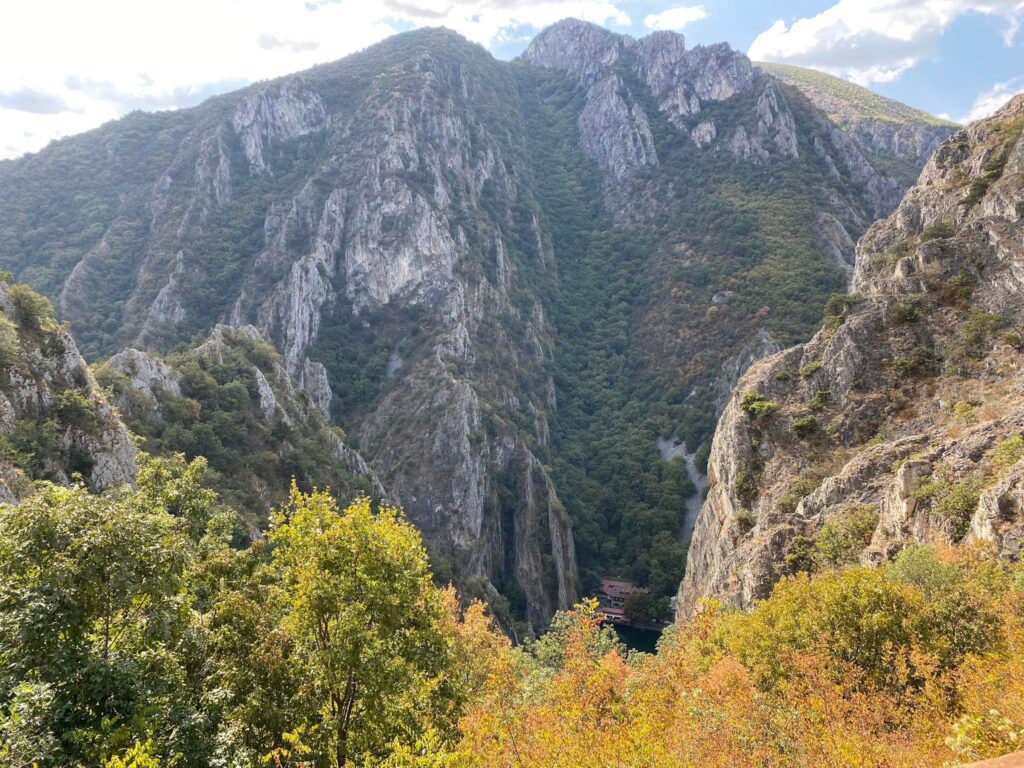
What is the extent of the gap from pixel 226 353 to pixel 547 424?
235 ft

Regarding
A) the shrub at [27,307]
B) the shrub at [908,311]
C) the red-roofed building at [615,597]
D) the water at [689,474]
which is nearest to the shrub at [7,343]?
the shrub at [27,307]

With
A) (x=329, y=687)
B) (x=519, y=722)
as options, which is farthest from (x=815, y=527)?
(x=329, y=687)

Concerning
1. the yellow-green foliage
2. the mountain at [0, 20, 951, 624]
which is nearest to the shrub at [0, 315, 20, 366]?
the mountain at [0, 20, 951, 624]

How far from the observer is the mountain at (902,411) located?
76.4 feet

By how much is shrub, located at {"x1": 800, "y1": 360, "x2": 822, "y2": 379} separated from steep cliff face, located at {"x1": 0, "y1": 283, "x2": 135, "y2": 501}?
150 feet

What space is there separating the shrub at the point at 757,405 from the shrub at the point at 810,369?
3203 mm

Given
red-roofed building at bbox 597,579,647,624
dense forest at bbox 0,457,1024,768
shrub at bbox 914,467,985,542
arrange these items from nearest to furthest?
dense forest at bbox 0,457,1024,768
shrub at bbox 914,467,985,542
red-roofed building at bbox 597,579,647,624

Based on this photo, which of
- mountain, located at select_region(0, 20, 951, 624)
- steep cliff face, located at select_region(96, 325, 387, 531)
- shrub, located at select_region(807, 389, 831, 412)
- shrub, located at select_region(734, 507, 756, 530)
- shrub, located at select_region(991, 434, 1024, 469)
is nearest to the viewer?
shrub, located at select_region(991, 434, 1024, 469)

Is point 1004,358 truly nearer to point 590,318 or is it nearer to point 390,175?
point 590,318

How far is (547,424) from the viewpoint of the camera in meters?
116

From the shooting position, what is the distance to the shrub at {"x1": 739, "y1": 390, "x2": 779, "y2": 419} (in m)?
38.1

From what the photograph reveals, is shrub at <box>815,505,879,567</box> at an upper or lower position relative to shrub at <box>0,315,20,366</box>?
lower

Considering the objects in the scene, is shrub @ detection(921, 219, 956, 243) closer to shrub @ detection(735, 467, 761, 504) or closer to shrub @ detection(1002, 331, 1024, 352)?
shrub @ detection(1002, 331, 1024, 352)

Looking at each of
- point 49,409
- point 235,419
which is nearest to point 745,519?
point 49,409
